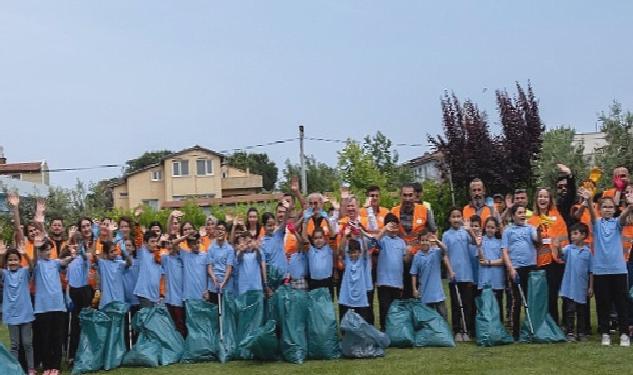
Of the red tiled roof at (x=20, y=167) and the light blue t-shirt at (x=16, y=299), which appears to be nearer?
the light blue t-shirt at (x=16, y=299)

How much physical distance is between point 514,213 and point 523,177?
9.70 m

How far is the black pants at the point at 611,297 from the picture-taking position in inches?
366

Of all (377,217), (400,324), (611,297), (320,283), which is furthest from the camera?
(377,217)

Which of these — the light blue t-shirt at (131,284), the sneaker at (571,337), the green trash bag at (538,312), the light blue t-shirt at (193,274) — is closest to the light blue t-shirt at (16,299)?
the light blue t-shirt at (131,284)

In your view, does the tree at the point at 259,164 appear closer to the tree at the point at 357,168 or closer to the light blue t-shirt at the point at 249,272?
the tree at the point at 357,168

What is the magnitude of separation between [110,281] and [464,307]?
166 inches

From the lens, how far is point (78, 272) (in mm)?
10148

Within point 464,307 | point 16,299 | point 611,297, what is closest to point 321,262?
point 464,307

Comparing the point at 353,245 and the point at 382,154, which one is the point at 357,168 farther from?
the point at 353,245

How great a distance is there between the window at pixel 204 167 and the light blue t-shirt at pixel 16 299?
159 ft

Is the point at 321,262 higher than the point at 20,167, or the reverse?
the point at 20,167

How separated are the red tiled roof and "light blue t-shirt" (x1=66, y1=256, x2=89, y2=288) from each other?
47.5 m

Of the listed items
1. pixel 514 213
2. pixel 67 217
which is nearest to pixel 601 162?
pixel 514 213

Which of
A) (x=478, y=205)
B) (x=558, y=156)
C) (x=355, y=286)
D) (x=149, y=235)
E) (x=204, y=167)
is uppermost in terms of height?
(x=204, y=167)
